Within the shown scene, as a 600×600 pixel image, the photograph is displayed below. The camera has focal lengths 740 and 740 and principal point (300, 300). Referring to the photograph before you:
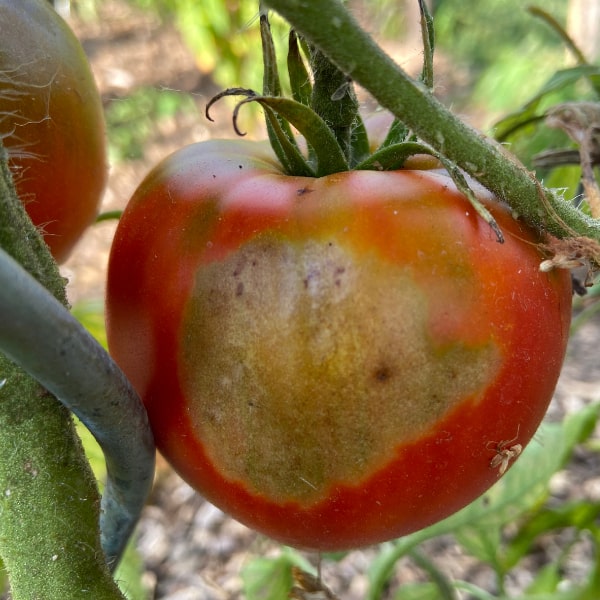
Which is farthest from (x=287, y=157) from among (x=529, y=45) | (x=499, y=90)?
(x=529, y=45)

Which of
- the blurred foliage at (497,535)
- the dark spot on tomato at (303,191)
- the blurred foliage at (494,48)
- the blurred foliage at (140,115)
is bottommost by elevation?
the blurred foliage at (140,115)

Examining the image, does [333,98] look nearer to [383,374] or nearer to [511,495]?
[383,374]

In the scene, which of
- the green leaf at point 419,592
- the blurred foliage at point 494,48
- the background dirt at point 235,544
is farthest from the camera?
the blurred foliage at point 494,48

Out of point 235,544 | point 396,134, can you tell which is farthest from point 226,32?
point 396,134

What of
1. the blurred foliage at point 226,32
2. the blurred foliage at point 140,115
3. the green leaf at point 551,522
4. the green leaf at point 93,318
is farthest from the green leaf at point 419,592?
the blurred foliage at point 140,115

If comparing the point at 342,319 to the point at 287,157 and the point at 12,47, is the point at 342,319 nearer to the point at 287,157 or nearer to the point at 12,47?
the point at 287,157

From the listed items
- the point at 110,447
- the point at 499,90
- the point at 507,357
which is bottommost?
the point at 499,90

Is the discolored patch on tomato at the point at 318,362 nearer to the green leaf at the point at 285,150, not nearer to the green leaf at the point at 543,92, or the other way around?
the green leaf at the point at 285,150
